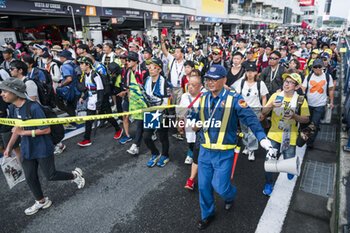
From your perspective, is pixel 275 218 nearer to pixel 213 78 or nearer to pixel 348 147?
pixel 213 78

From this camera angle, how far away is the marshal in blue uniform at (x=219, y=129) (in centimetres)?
272

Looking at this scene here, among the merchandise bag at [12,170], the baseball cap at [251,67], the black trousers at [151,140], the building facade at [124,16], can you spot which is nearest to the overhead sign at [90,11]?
the building facade at [124,16]

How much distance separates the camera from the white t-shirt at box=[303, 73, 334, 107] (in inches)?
192

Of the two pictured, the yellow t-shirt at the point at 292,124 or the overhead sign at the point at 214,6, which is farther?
the overhead sign at the point at 214,6

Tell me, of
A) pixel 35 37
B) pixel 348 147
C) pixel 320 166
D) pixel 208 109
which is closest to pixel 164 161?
pixel 208 109

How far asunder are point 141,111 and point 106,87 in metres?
1.34

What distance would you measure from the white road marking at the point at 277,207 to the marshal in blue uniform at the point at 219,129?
782 millimetres

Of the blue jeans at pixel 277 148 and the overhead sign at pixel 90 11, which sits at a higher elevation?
the overhead sign at pixel 90 11

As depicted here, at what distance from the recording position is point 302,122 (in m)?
3.52

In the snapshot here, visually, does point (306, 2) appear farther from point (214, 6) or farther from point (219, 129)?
point (219, 129)

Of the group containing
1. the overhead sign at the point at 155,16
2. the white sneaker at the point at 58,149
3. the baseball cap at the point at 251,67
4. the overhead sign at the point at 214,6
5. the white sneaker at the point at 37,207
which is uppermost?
the overhead sign at the point at 214,6

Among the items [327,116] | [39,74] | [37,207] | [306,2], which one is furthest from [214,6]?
[306,2]

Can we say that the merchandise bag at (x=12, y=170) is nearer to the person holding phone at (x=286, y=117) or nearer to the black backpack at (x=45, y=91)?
the black backpack at (x=45, y=91)

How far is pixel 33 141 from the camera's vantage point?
3.11m
